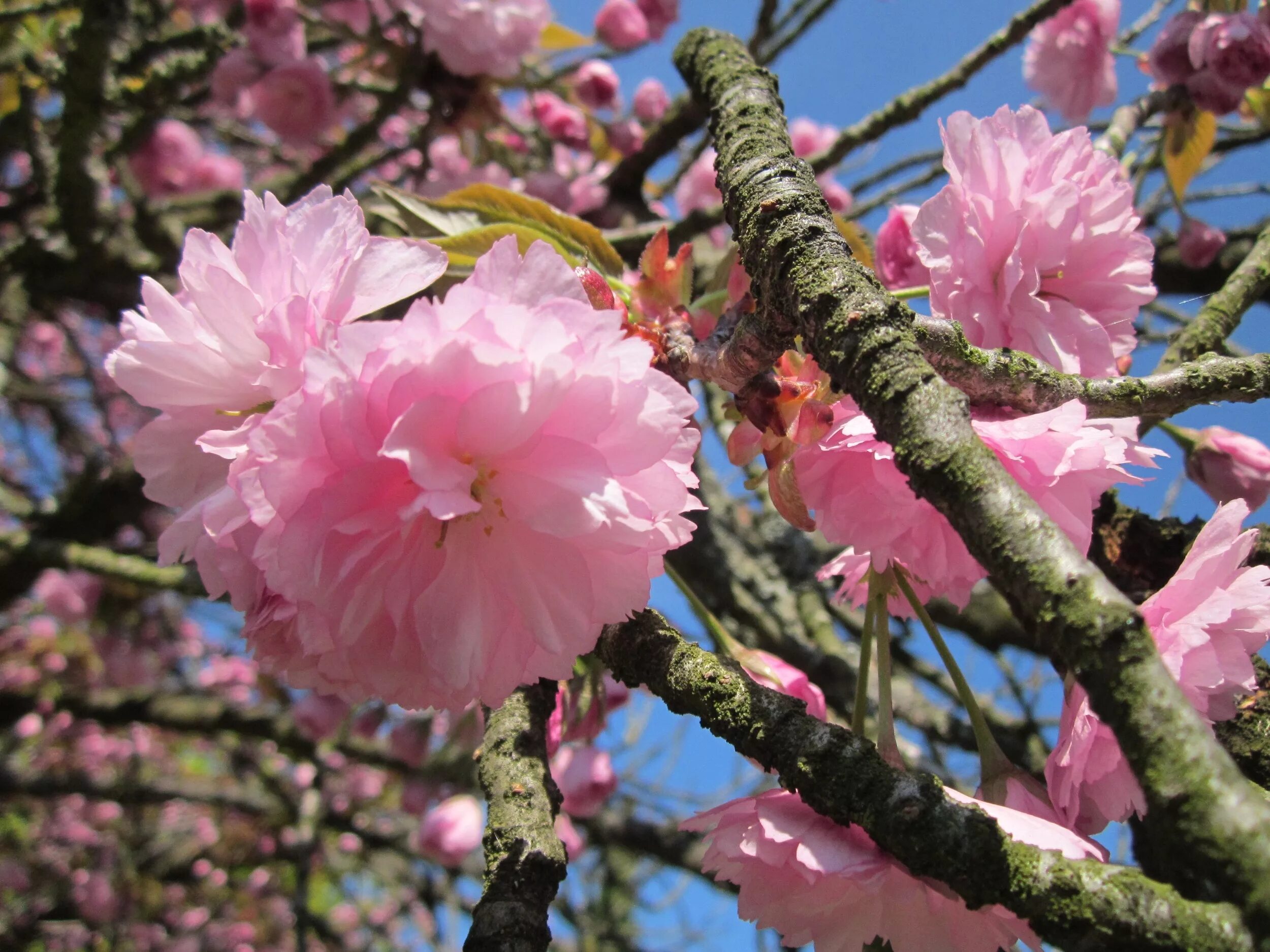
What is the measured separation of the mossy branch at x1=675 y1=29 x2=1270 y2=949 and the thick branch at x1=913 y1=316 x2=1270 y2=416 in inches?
4.4

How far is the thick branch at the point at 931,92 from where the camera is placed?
1411 millimetres

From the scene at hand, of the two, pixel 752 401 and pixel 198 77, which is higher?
pixel 198 77

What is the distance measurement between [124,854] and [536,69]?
131 inches

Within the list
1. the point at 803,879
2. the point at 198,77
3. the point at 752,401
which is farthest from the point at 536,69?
the point at 803,879

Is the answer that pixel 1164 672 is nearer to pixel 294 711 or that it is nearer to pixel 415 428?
pixel 415 428

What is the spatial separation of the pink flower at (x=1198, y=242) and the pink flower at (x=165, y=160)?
2877 millimetres

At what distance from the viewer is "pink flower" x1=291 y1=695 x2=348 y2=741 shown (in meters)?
2.36

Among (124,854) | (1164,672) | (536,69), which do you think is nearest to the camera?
(1164,672)

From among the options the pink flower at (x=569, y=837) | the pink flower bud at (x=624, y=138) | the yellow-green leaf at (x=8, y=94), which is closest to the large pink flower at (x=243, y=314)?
the pink flower at (x=569, y=837)

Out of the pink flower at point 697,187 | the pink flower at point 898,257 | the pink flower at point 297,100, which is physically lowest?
the pink flower at point 898,257

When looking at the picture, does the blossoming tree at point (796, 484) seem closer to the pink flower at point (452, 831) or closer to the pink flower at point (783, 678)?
the pink flower at point (783, 678)

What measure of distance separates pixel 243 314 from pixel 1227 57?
152 centimetres

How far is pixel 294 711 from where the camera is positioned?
7.89ft

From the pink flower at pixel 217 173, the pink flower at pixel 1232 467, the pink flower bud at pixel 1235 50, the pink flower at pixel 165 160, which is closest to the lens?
the pink flower at pixel 1232 467
